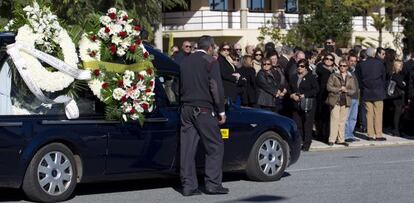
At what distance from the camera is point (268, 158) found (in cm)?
1198

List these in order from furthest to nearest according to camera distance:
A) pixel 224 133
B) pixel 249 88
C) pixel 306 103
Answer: pixel 306 103 < pixel 249 88 < pixel 224 133

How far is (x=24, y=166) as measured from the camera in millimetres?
9586

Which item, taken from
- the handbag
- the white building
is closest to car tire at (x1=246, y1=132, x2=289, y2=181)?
the handbag

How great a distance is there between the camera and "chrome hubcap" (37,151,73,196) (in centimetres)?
978

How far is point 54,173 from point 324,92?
909 centimetres

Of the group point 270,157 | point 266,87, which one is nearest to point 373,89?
→ point 266,87

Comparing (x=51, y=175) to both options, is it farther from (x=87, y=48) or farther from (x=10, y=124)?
(x=87, y=48)

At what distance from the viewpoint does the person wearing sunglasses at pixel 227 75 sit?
615 inches

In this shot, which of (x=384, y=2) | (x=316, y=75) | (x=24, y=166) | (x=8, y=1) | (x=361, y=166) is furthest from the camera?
(x=384, y=2)

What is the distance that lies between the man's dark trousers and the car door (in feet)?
0.68

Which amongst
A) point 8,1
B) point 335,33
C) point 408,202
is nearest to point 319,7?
point 335,33

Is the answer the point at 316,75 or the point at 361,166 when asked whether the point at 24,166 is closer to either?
the point at 361,166

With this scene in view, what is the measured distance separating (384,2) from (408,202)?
33462 millimetres

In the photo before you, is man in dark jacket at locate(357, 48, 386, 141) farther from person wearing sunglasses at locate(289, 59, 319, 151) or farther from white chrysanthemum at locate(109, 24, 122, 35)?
white chrysanthemum at locate(109, 24, 122, 35)
